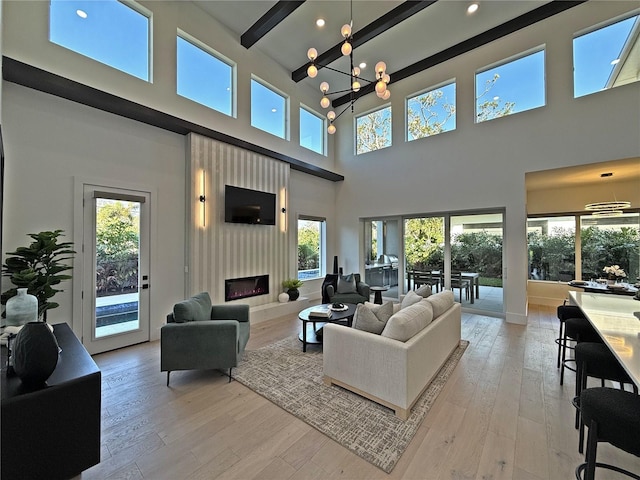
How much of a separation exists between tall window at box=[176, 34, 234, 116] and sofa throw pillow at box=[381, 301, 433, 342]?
16.4 ft

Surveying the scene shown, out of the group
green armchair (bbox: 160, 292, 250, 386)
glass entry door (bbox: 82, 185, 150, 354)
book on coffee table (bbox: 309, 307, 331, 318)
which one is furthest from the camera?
book on coffee table (bbox: 309, 307, 331, 318)

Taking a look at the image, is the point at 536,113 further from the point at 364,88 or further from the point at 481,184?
the point at 364,88

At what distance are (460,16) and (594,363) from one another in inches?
234

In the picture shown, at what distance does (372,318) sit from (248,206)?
12.2 feet

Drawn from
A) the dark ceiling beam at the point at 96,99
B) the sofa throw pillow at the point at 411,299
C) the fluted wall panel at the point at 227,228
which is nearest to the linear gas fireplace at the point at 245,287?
the fluted wall panel at the point at 227,228

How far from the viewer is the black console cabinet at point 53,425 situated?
57.9 inches

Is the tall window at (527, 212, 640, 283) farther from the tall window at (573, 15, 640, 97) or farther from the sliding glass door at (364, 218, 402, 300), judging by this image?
the sliding glass door at (364, 218, 402, 300)

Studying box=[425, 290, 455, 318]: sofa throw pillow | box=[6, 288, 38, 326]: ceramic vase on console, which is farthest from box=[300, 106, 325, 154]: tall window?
box=[6, 288, 38, 326]: ceramic vase on console

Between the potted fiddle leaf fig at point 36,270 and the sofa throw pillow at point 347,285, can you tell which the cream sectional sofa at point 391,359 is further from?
the potted fiddle leaf fig at point 36,270

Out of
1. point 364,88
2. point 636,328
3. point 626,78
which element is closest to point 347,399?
point 636,328

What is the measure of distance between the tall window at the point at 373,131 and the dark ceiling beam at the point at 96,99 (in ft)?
11.8

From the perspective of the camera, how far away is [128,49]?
13.3 ft

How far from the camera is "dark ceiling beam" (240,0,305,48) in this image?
4.47 meters

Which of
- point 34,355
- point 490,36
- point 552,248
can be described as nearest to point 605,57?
point 490,36
